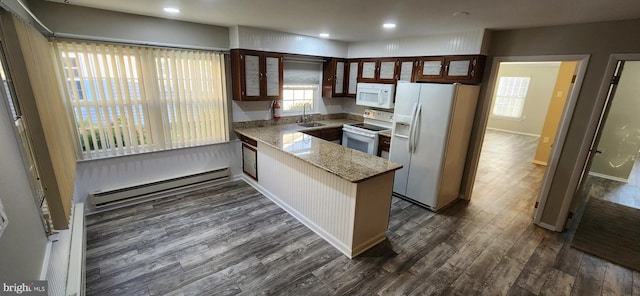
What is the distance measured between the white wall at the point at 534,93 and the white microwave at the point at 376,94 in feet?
19.0

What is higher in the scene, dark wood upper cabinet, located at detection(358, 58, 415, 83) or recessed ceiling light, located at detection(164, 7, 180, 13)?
recessed ceiling light, located at detection(164, 7, 180, 13)

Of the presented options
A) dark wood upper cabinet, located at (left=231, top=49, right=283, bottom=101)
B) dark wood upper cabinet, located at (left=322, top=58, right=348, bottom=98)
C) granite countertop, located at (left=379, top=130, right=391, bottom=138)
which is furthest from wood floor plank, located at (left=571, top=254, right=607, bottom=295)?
dark wood upper cabinet, located at (left=231, top=49, right=283, bottom=101)

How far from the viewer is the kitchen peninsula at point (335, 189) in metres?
2.49

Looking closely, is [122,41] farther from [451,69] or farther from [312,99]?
[451,69]

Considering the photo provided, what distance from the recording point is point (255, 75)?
384cm

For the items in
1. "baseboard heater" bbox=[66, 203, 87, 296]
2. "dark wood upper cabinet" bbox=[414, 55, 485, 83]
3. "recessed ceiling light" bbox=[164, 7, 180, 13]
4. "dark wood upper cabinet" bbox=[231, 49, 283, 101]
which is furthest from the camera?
"dark wood upper cabinet" bbox=[231, 49, 283, 101]

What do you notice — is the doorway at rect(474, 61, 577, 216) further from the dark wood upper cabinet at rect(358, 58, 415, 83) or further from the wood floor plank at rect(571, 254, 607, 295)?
the dark wood upper cabinet at rect(358, 58, 415, 83)

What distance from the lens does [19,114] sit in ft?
4.73

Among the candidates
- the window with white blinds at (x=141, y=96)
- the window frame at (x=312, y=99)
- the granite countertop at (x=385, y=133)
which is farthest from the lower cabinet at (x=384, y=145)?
the window with white blinds at (x=141, y=96)

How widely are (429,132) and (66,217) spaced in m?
3.52

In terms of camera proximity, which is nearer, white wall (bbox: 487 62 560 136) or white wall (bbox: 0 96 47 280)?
white wall (bbox: 0 96 47 280)

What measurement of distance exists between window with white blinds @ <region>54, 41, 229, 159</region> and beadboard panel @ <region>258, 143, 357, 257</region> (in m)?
0.99

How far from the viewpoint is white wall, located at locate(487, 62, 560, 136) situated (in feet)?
25.9

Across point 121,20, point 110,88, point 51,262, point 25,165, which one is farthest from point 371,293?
point 121,20
